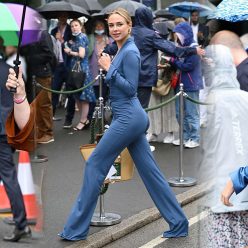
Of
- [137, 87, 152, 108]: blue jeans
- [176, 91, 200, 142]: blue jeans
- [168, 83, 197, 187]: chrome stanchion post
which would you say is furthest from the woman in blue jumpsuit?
A: [176, 91, 200, 142]: blue jeans

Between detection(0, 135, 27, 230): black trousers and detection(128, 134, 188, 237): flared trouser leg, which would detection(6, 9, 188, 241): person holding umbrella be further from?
detection(0, 135, 27, 230): black trousers

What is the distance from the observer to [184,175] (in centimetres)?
848

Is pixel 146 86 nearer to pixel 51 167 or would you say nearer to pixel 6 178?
pixel 51 167

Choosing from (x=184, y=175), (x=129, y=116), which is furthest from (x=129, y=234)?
(x=184, y=175)

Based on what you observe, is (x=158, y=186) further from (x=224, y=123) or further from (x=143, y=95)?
(x=143, y=95)

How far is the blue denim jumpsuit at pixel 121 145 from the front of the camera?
5547mm

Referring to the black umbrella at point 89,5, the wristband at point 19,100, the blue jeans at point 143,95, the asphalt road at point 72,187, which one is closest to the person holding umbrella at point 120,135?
the asphalt road at point 72,187

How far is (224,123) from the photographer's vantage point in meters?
3.41

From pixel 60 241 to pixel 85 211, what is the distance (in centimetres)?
32

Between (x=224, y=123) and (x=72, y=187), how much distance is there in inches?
184

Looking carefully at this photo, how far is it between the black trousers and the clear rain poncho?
89 cm

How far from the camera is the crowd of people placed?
10.7ft

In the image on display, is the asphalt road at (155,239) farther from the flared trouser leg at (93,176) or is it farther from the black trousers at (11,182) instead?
the black trousers at (11,182)

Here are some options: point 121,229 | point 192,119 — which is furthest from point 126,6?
point 121,229
